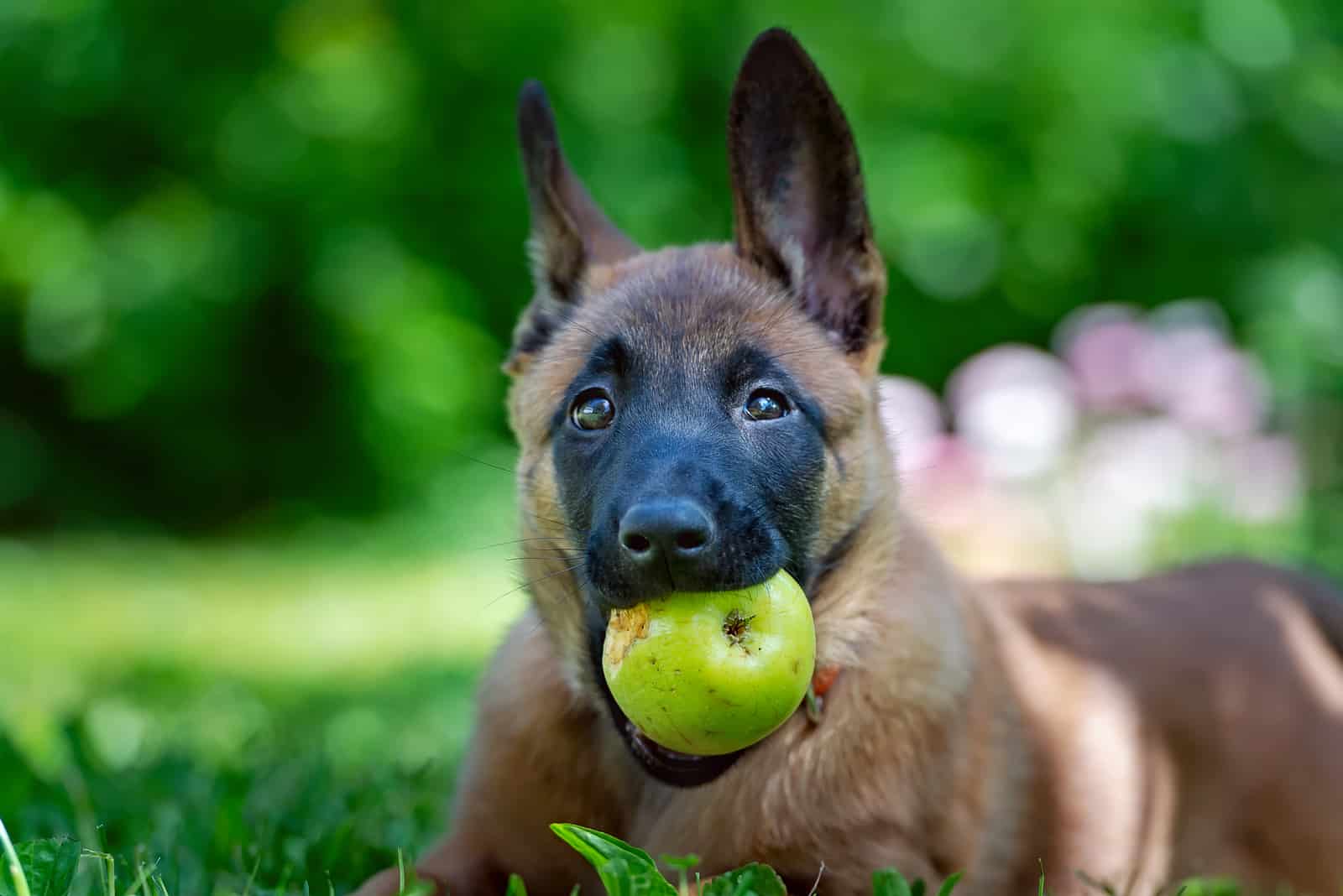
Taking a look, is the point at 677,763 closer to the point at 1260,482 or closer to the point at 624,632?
the point at 624,632

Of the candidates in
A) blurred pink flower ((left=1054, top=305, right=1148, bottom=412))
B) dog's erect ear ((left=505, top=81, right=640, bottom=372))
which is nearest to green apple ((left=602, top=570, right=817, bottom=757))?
dog's erect ear ((left=505, top=81, right=640, bottom=372))

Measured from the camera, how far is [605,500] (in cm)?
292

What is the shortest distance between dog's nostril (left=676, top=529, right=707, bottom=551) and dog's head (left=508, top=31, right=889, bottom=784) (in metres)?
0.02

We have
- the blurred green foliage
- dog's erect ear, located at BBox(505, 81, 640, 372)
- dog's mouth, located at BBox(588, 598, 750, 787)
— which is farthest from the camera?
the blurred green foliage

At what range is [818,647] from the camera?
3172 mm

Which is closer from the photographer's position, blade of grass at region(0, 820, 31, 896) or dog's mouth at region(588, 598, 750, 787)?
blade of grass at region(0, 820, 31, 896)

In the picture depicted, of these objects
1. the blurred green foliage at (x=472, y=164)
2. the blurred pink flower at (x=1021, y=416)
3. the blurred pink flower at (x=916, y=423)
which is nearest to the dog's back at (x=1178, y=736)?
the blurred pink flower at (x=916, y=423)

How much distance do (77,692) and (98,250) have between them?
573 cm

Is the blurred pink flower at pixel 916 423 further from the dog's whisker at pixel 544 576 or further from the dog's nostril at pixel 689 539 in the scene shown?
the dog's nostril at pixel 689 539

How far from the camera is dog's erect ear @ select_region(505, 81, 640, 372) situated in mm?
3596

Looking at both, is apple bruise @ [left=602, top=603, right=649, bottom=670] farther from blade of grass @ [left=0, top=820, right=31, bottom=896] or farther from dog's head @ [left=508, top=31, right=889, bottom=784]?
blade of grass @ [left=0, top=820, right=31, bottom=896]

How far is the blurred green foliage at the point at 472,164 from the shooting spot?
34.9ft

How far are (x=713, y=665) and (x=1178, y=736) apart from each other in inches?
68.5

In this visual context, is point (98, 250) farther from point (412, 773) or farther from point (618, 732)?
point (618, 732)
